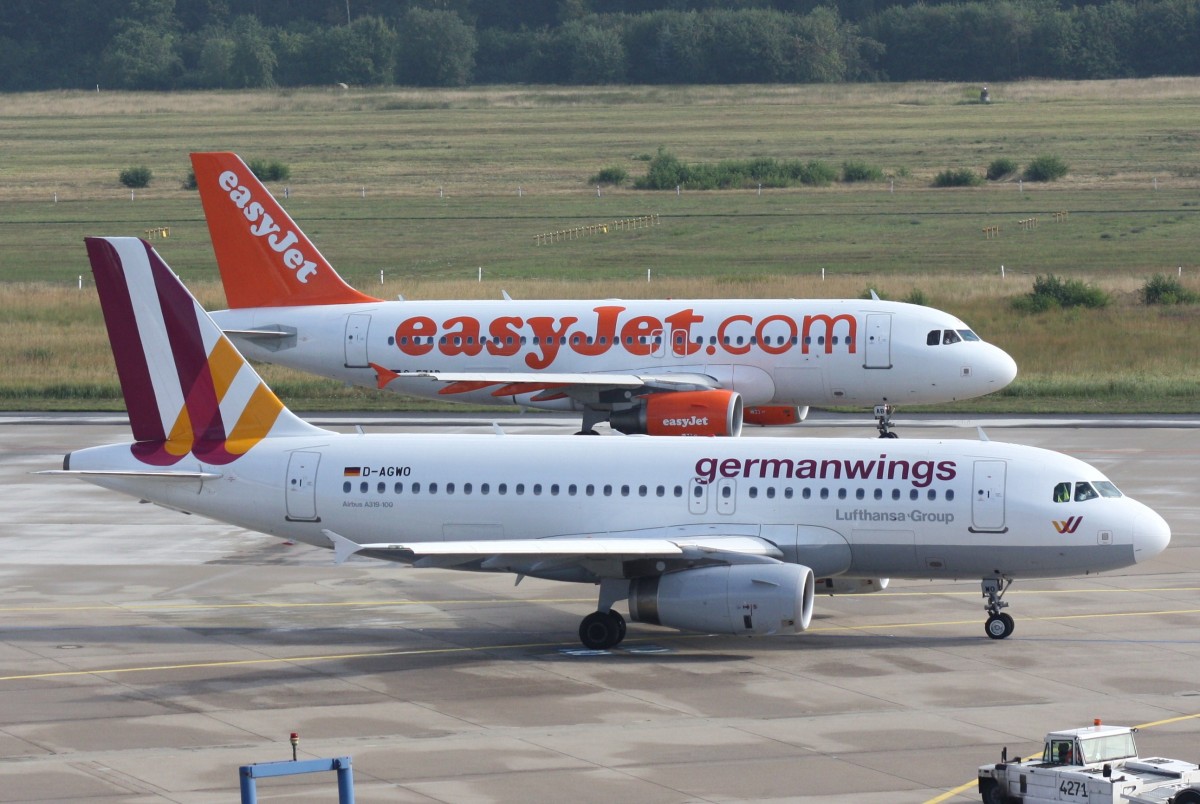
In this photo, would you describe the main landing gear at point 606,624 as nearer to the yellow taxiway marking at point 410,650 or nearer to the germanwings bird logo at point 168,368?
A: the yellow taxiway marking at point 410,650

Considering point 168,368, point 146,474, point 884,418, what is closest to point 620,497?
point 146,474

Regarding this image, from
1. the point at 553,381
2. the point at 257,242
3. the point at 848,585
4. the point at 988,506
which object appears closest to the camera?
the point at 988,506

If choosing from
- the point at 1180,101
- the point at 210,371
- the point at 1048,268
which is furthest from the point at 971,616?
the point at 1180,101

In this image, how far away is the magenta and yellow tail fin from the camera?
3462cm

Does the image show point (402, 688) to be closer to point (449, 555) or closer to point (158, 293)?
point (449, 555)

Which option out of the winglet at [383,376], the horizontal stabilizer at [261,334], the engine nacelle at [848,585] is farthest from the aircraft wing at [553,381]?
the engine nacelle at [848,585]

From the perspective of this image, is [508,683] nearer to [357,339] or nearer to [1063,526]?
[1063,526]

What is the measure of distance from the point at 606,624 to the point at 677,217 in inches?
3719

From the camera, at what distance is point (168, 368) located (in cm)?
3475

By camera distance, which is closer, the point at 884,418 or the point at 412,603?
the point at 412,603

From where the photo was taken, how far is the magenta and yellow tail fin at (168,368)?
34.6 m

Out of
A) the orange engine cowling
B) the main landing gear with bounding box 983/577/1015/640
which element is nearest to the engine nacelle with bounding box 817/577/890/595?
the main landing gear with bounding box 983/577/1015/640

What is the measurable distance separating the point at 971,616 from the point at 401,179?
118 m

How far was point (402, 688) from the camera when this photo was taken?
2950cm
